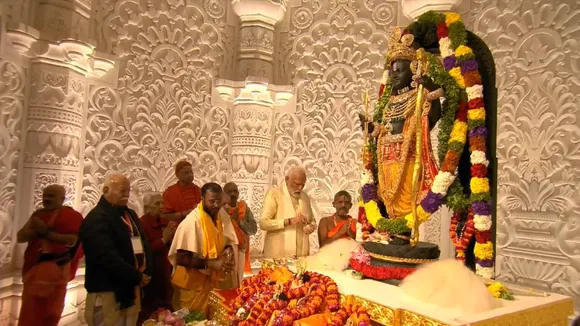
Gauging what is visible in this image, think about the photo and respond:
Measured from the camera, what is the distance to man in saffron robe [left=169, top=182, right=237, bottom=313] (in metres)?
3.25

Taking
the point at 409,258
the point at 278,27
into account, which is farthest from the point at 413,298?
the point at 278,27

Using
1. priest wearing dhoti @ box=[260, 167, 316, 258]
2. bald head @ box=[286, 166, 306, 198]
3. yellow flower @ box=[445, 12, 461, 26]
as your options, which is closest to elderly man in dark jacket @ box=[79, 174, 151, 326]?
priest wearing dhoti @ box=[260, 167, 316, 258]

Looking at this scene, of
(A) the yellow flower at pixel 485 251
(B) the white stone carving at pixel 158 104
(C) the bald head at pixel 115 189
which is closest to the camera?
(A) the yellow flower at pixel 485 251

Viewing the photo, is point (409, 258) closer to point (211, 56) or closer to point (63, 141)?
point (63, 141)

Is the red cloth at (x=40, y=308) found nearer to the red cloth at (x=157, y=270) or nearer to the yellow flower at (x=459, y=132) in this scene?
the red cloth at (x=157, y=270)

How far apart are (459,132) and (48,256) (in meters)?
3.36

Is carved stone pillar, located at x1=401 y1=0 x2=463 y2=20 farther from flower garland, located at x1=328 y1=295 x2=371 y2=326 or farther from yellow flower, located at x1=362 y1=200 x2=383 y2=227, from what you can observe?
flower garland, located at x1=328 y1=295 x2=371 y2=326

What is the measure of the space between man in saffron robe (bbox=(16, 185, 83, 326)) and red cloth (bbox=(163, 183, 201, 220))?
40.2 inches

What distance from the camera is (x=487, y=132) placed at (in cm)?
297

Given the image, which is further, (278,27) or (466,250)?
(278,27)

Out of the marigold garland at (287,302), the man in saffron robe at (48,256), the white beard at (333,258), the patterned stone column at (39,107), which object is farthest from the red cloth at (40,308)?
the white beard at (333,258)

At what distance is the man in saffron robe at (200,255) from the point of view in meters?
3.25

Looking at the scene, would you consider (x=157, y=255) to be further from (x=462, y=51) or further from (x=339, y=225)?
(x=462, y=51)

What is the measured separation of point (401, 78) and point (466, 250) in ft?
4.65
